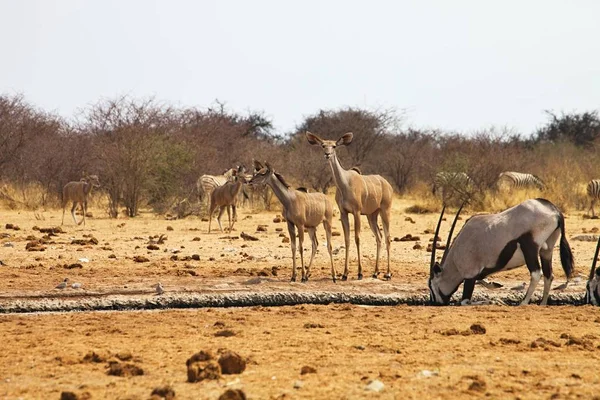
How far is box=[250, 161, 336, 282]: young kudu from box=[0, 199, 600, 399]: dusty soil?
1.63 ft

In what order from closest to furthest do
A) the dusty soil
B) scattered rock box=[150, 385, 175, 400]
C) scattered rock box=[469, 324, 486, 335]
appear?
scattered rock box=[150, 385, 175, 400]
the dusty soil
scattered rock box=[469, 324, 486, 335]

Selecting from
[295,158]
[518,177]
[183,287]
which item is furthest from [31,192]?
[183,287]

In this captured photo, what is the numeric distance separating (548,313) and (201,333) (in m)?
3.16

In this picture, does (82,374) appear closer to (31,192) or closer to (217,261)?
(217,261)

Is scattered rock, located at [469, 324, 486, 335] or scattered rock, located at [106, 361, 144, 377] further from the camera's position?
scattered rock, located at [469, 324, 486, 335]

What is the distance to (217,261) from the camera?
13750mm

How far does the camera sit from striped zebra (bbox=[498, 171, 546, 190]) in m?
26.6

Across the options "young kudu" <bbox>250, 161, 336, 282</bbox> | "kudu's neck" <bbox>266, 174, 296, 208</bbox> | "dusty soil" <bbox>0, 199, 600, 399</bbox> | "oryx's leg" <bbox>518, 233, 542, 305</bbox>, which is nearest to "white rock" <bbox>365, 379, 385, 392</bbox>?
"dusty soil" <bbox>0, 199, 600, 399</bbox>

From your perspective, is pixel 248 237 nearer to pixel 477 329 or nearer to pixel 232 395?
pixel 477 329

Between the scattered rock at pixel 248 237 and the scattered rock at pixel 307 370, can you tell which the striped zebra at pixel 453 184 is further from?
the scattered rock at pixel 307 370

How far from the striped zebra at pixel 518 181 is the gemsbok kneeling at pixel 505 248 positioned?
16.6 meters

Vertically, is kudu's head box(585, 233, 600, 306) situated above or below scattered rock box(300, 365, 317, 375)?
above

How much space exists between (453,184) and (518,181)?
214 cm

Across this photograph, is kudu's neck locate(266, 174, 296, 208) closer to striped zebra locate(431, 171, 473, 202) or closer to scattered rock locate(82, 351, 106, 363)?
scattered rock locate(82, 351, 106, 363)
